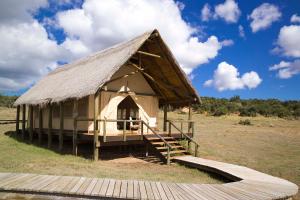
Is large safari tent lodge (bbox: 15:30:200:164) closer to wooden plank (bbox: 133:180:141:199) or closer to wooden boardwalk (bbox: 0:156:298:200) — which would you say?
wooden boardwalk (bbox: 0:156:298:200)

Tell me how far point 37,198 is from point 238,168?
6.61 m

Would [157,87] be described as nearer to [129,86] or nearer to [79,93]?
[129,86]

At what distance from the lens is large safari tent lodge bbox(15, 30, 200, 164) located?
12.7 metres

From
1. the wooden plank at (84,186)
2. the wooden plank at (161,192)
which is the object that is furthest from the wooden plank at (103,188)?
the wooden plank at (161,192)

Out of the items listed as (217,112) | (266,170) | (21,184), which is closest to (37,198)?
(21,184)

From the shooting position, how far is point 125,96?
14945 millimetres

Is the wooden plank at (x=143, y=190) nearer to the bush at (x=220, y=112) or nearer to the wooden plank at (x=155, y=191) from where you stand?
the wooden plank at (x=155, y=191)

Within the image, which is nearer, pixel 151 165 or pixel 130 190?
pixel 130 190

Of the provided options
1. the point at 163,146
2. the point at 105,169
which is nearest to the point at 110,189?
the point at 105,169

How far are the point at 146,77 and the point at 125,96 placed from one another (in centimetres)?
181

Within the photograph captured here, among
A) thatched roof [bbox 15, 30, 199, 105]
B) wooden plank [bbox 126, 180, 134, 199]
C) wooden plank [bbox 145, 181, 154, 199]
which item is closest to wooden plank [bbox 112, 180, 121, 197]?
wooden plank [bbox 126, 180, 134, 199]

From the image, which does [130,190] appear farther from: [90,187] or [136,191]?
[90,187]

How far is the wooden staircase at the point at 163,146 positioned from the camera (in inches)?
493

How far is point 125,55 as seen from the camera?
12367 mm
